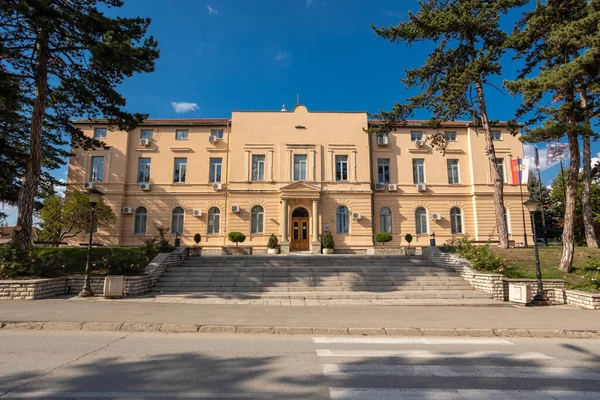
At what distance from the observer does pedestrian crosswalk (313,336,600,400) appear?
12.8ft

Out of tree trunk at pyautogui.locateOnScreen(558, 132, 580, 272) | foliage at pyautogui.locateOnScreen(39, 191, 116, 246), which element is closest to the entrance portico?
foliage at pyautogui.locateOnScreen(39, 191, 116, 246)

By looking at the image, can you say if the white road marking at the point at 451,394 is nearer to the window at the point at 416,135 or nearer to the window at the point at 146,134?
the window at the point at 416,135

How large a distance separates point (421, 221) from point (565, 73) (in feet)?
52.0

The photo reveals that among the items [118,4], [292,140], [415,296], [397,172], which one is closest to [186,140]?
[292,140]

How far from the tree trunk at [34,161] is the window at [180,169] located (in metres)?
12.5

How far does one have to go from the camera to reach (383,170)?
89.7 feet

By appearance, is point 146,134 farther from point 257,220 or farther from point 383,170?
point 383,170

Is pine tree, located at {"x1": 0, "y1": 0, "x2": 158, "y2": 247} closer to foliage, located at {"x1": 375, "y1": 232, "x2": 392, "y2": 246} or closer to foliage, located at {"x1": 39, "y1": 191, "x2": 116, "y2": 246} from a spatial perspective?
foliage, located at {"x1": 39, "y1": 191, "x2": 116, "y2": 246}

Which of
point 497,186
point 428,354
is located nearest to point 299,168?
point 497,186

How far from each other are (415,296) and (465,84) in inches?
464

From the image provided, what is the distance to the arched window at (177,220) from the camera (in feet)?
85.6

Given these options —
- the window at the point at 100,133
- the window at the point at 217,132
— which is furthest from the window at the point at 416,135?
the window at the point at 100,133

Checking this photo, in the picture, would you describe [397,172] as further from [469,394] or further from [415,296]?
[469,394]

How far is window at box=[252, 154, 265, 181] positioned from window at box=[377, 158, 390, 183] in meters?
9.44
